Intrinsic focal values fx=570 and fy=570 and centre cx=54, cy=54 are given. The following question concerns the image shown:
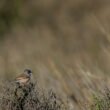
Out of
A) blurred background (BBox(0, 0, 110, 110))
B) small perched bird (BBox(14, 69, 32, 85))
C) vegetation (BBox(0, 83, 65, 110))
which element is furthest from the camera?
blurred background (BBox(0, 0, 110, 110))

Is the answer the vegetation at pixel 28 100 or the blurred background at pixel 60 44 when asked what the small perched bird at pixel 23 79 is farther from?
the vegetation at pixel 28 100

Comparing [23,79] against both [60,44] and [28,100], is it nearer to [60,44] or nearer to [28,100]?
[28,100]

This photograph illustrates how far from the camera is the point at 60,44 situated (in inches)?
719

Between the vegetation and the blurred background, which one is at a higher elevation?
the blurred background

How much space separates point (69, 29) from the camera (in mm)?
21359

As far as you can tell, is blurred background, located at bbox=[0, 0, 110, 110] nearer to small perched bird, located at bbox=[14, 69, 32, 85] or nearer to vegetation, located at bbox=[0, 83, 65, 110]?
small perched bird, located at bbox=[14, 69, 32, 85]

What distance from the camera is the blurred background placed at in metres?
10.2

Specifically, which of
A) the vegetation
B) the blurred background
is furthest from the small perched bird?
the vegetation

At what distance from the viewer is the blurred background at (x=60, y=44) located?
10.2 metres

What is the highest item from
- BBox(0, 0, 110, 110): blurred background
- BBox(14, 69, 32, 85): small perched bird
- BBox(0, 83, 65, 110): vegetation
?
BBox(0, 0, 110, 110): blurred background

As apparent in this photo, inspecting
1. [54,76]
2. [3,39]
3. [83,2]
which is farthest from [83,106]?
[83,2]

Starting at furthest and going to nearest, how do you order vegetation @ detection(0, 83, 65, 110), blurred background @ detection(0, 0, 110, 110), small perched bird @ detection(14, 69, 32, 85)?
blurred background @ detection(0, 0, 110, 110), small perched bird @ detection(14, 69, 32, 85), vegetation @ detection(0, 83, 65, 110)

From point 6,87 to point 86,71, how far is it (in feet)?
7.72

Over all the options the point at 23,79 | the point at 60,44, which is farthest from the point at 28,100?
the point at 60,44
